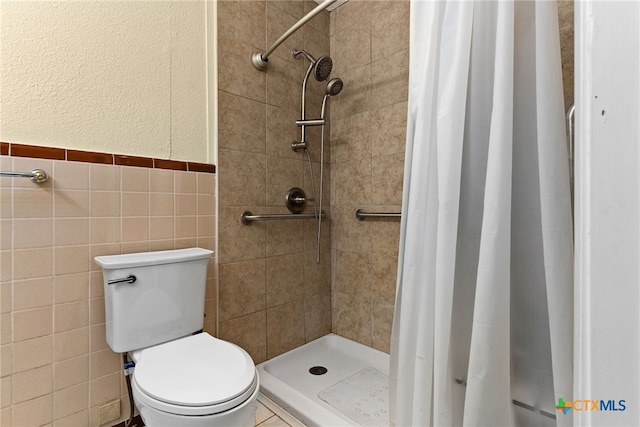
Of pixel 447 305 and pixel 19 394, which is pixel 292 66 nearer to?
pixel 447 305

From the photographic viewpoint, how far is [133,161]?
1.27 meters

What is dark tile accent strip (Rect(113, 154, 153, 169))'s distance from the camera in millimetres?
1230

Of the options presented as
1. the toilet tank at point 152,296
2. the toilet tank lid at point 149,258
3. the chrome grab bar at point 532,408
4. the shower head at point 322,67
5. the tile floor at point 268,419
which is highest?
the shower head at point 322,67

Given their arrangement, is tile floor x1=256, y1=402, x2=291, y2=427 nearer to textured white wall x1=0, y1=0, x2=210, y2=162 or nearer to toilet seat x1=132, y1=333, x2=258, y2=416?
toilet seat x1=132, y1=333, x2=258, y2=416

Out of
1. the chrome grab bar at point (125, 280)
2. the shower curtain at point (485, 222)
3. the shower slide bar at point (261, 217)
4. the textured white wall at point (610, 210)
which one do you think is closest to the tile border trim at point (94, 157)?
the shower slide bar at point (261, 217)

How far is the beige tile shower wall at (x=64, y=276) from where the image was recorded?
3.36ft

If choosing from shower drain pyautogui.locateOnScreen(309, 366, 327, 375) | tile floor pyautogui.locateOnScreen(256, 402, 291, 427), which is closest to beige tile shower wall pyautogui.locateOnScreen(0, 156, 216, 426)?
tile floor pyautogui.locateOnScreen(256, 402, 291, 427)

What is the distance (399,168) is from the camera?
1719 millimetres

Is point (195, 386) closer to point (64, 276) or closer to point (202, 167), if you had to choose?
point (64, 276)

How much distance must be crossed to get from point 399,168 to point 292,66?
0.85 meters

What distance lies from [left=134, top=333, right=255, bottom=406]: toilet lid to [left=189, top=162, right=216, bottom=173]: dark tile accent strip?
72cm

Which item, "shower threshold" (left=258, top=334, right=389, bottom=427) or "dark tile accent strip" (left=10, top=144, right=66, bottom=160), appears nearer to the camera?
"dark tile accent strip" (left=10, top=144, right=66, bottom=160)

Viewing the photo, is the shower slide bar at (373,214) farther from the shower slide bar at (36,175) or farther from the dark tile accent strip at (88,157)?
the shower slide bar at (36,175)

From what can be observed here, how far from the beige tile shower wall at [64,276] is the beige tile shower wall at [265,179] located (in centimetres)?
39
